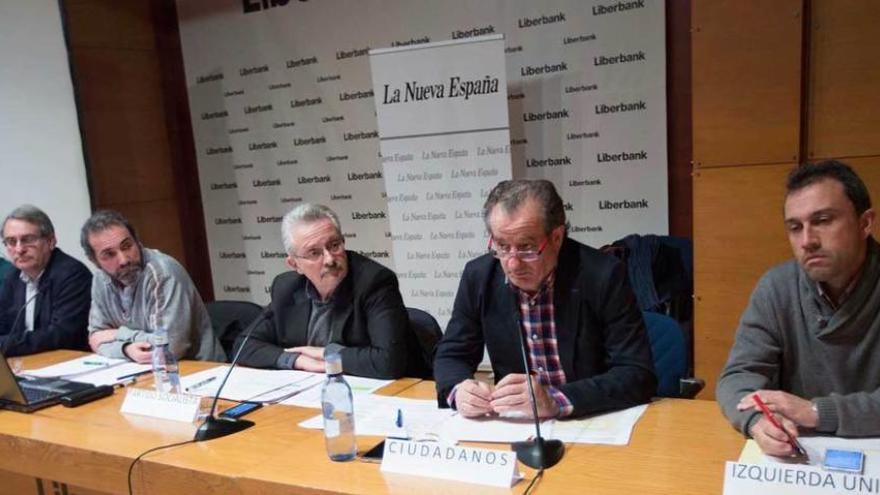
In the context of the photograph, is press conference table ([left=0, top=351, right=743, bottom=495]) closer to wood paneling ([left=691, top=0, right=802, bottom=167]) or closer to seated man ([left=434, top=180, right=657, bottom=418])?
seated man ([left=434, top=180, right=657, bottom=418])

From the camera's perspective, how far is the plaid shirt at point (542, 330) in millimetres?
1824

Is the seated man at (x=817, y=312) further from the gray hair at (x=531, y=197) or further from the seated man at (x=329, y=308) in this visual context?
the seated man at (x=329, y=308)

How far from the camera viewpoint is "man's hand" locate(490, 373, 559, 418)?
1.58 metres

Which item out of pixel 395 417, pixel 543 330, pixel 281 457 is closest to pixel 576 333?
pixel 543 330

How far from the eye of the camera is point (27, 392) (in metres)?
2.19

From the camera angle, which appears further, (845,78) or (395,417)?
(845,78)

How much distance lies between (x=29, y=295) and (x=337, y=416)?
2271mm

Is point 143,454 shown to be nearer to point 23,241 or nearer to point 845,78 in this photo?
point 23,241

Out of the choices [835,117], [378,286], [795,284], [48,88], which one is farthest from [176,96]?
[795,284]

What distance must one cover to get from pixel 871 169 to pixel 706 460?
2.01 meters

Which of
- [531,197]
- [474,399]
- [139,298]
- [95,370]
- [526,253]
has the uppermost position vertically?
[531,197]

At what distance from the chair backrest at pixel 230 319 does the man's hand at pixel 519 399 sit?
5.03ft

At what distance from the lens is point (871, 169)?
2768 mm

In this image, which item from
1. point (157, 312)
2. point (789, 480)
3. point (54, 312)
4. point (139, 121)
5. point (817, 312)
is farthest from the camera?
point (139, 121)
